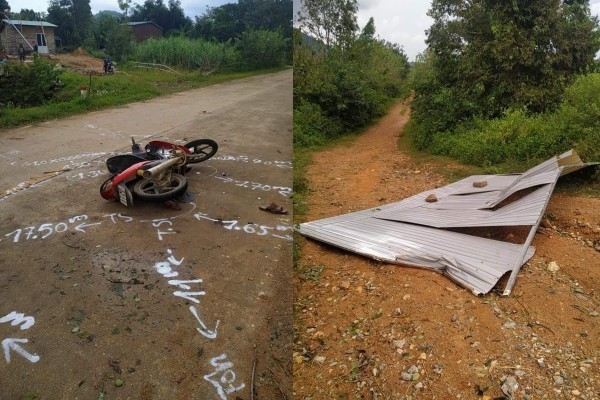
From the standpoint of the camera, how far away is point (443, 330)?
3.23 meters

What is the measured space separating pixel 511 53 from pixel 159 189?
9.22 meters

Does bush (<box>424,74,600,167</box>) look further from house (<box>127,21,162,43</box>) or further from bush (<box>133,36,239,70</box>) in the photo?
house (<box>127,21,162,43</box>)

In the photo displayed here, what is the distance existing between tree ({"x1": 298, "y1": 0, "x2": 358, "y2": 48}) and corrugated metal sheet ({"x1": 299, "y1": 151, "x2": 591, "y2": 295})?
10614mm

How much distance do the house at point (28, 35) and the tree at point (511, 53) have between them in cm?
1890

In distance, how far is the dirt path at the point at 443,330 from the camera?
2.77 metres

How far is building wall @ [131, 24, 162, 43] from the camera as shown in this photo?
2259cm

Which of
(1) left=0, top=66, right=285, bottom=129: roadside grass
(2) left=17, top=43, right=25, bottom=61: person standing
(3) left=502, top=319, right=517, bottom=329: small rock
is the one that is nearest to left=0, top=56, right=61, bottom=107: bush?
(1) left=0, top=66, right=285, bottom=129: roadside grass

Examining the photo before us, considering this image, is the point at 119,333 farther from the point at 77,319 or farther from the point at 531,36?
the point at 531,36

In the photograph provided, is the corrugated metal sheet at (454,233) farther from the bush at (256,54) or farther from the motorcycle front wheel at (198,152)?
the bush at (256,54)

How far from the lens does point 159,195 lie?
5094 mm

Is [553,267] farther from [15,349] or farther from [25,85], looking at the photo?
[25,85]

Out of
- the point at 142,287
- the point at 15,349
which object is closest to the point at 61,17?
the point at 142,287

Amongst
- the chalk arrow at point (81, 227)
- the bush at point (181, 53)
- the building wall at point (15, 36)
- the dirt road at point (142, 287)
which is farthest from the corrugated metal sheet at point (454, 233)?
the building wall at point (15, 36)

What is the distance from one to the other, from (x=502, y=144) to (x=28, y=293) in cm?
896
